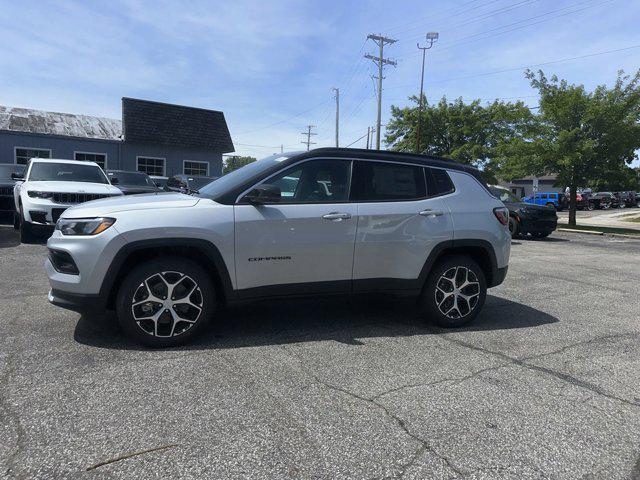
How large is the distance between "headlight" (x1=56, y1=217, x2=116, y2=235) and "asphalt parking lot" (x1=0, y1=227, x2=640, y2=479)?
96 cm

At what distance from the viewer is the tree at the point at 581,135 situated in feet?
68.6

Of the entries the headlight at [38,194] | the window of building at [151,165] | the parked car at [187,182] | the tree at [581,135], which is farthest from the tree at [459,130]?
the headlight at [38,194]

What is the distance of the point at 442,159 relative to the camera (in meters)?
5.22

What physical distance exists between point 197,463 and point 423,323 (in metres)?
3.19

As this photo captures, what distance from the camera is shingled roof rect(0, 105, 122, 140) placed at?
75.9ft

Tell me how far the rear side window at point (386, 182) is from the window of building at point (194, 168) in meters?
23.2

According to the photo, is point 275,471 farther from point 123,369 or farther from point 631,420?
point 631,420

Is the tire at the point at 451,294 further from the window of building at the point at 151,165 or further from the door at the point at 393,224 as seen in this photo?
the window of building at the point at 151,165

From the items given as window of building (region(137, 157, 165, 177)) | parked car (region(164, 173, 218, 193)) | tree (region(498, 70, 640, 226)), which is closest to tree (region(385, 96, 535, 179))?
tree (region(498, 70, 640, 226))

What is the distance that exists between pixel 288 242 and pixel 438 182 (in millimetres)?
1763

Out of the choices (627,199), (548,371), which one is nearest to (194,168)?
(548,371)

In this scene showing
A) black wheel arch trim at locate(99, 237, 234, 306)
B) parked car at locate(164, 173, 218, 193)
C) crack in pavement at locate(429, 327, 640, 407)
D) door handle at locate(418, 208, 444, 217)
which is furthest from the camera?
parked car at locate(164, 173, 218, 193)

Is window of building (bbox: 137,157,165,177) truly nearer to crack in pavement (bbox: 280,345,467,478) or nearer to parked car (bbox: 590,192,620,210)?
crack in pavement (bbox: 280,345,467,478)

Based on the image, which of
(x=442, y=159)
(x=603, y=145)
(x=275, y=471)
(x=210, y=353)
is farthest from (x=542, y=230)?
(x=275, y=471)
